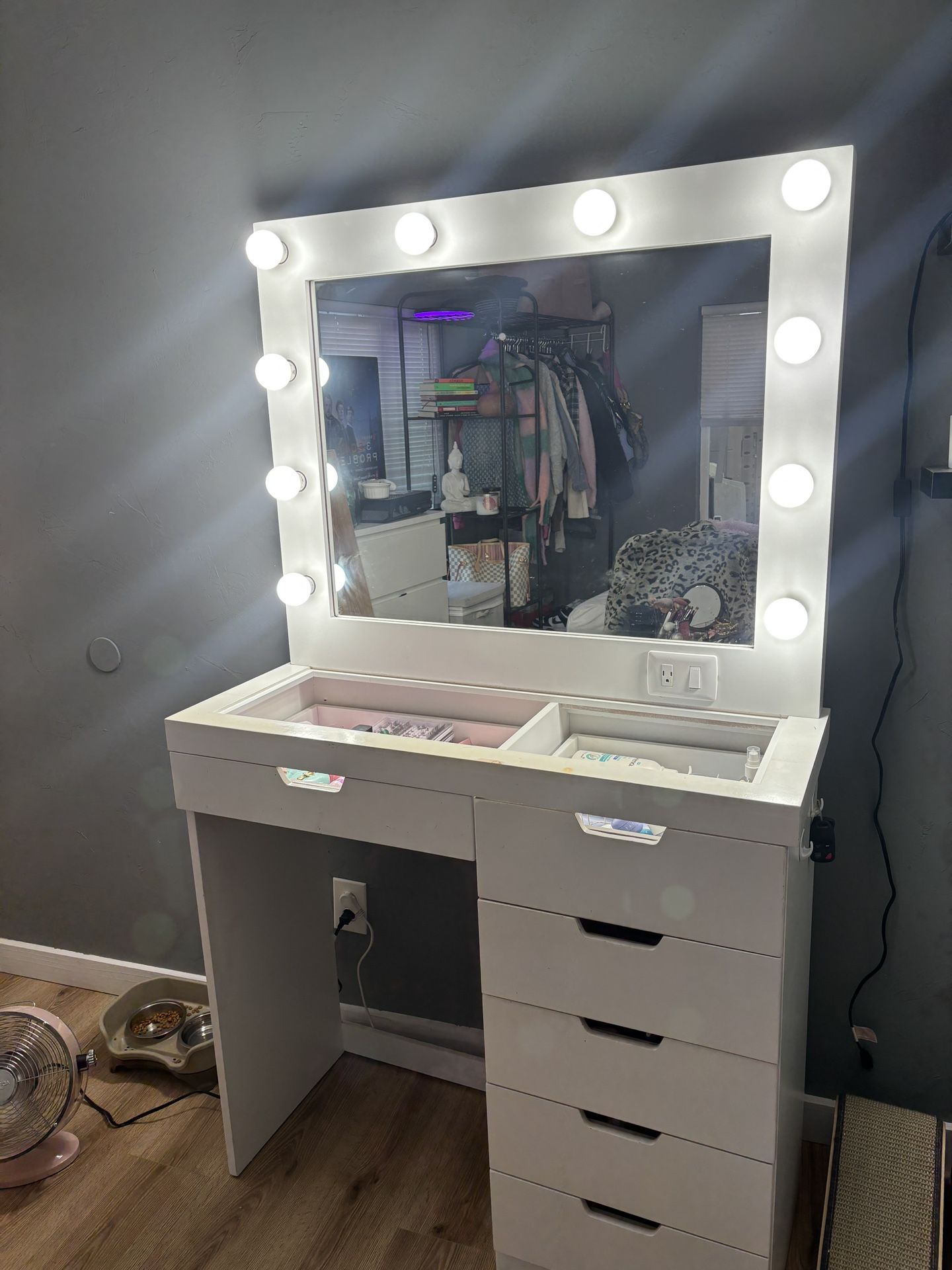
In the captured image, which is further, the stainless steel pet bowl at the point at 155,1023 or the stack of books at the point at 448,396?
the stainless steel pet bowl at the point at 155,1023

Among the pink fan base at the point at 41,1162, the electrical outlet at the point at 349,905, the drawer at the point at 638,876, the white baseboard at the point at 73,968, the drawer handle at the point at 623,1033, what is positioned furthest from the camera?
the white baseboard at the point at 73,968

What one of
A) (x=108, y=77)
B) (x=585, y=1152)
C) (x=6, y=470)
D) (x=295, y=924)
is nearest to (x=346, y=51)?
(x=108, y=77)

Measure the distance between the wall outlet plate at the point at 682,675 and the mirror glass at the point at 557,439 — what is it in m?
0.03

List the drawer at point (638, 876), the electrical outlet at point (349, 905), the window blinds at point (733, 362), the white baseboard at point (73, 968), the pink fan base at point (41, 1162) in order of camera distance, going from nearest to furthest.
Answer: the drawer at point (638, 876) < the window blinds at point (733, 362) < the pink fan base at point (41, 1162) < the electrical outlet at point (349, 905) < the white baseboard at point (73, 968)

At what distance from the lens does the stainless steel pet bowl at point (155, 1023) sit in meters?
2.10

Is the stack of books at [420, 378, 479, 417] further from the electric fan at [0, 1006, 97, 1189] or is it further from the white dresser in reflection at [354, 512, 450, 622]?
the electric fan at [0, 1006, 97, 1189]

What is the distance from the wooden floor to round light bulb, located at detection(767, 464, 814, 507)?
4.01 feet

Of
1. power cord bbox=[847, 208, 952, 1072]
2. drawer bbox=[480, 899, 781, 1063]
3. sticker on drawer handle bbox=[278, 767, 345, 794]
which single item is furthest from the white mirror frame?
drawer bbox=[480, 899, 781, 1063]

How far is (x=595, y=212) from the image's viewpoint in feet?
4.85

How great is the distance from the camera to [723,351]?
1.46m

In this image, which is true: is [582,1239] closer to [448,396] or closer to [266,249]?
[448,396]

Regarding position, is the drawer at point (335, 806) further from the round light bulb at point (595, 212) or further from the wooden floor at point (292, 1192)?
the round light bulb at point (595, 212)

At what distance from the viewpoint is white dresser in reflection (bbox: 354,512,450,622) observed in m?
1.73

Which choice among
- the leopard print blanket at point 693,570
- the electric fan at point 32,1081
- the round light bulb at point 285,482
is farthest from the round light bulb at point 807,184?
the electric fan at point 32,1081
